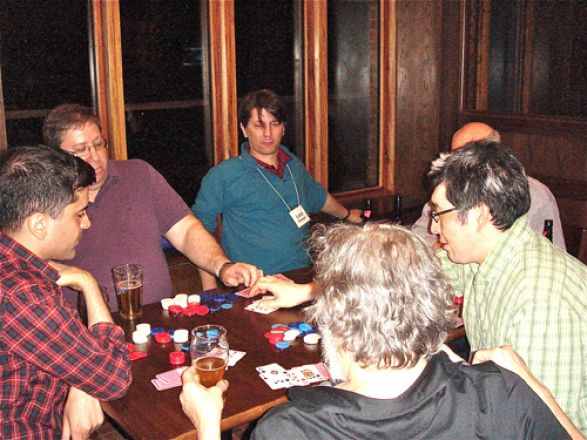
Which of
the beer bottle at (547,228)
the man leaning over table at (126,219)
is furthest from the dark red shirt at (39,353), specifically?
the beer bottle at (547,228)

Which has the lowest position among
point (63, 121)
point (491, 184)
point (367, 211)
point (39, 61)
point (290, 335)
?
point (290, 335)

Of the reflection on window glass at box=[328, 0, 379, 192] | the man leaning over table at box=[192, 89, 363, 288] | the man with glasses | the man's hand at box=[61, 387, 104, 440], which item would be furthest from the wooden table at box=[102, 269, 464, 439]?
the reflection on window glass at box=[328, 0, 379, 192]

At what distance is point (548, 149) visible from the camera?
4973mm

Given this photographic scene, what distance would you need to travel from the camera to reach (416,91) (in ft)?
17.2

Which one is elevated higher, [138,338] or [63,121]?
[63,121]

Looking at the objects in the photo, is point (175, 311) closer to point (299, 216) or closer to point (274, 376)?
point (274, 376)

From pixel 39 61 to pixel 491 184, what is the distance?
2688mm

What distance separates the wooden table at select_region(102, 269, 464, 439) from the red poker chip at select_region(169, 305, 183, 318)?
23 mm

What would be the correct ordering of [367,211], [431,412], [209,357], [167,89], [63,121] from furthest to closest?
[167,89], [367,211], [63,121], [209,357], [431,412]

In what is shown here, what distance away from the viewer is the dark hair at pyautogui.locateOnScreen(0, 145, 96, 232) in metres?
2.04

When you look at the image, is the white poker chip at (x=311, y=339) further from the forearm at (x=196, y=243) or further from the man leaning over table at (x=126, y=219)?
the forearm at (x=196, y=243)

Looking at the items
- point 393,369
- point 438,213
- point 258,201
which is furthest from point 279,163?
point 393,369

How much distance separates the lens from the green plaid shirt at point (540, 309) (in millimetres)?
1891

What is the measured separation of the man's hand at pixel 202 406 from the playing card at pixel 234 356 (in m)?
0.30
